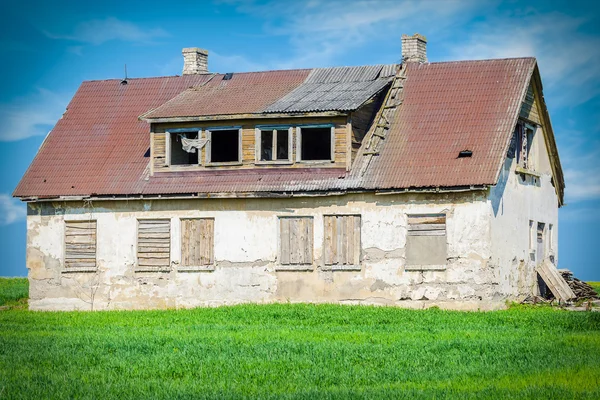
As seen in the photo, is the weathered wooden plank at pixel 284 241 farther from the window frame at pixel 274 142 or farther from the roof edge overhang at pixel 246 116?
the roof edge overhang at pixel 246 116

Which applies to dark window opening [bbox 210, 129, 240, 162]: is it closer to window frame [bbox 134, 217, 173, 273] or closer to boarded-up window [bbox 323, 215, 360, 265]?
Answer: window frame [bbox 134, 217, 173, 273]

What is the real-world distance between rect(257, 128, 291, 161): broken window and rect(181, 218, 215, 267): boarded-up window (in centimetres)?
264

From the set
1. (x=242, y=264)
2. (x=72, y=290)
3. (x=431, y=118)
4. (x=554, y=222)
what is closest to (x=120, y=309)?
(x=72, y=290)

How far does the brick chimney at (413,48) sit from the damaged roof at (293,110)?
759mm

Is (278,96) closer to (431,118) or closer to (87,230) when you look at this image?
(431,118)

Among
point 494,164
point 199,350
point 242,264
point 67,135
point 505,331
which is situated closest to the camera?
point 199,350

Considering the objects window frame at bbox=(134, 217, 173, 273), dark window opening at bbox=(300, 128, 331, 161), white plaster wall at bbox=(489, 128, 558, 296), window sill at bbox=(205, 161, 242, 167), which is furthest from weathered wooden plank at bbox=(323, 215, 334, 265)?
dark window opening at bbox=(300, 128, 331, 161)

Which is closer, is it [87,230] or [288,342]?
[288,342]

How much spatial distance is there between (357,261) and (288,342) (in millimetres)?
8248

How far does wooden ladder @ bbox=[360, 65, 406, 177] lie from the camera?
29938 mm

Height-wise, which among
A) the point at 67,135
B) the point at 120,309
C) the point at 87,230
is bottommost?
the point at 120,309

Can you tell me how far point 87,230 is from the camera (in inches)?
1249

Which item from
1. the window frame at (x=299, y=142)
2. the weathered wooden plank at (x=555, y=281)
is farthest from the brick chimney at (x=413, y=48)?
the weathered wooden plank at (x=555, y=281)

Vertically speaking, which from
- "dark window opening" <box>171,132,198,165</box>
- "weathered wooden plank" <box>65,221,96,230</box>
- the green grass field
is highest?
"dark window opening" <box>171,132,198,165</box>
